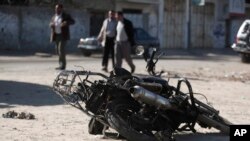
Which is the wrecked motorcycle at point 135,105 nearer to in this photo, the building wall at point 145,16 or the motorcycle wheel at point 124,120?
the motorcycle wheel at point 124,120

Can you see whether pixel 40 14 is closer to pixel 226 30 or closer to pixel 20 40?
pixel 20 40

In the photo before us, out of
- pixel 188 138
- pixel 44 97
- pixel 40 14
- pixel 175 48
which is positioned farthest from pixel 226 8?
pixel 188 138

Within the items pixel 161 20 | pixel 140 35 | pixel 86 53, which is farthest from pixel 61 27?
pixel 161 20

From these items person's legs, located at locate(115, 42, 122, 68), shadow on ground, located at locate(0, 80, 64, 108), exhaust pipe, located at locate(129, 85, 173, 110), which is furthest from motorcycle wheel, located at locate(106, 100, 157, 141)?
person's legs, located at locate(115, 42, 122, 68)

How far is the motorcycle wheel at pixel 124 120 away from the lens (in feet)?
24.2

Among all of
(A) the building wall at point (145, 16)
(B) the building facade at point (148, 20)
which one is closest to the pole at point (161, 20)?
(B) the building facade at point (148, 20)

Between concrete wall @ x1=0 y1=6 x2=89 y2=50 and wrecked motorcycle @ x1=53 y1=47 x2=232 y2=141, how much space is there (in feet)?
79.5

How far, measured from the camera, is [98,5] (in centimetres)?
3484

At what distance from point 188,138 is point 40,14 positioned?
2529 centimetres

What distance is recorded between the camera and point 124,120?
754cm

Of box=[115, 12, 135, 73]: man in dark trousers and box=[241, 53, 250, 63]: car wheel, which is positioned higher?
box=[115, 12, 135, 73]: man in dark trousers

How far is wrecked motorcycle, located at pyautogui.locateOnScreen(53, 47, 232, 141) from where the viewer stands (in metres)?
7.46

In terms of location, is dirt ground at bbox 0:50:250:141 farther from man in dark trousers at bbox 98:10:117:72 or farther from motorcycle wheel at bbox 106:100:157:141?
man in dark trousers at bbox 98:10:117:72

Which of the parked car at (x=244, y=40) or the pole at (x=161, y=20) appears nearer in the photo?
the parked car at (x=244, y=40)
